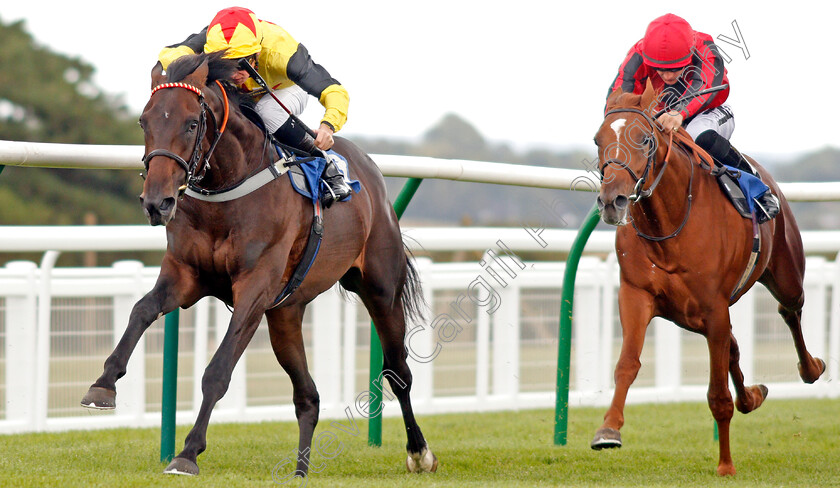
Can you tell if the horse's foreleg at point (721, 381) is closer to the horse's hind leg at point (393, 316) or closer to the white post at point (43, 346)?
the horse's hind leg at point (393, 316)

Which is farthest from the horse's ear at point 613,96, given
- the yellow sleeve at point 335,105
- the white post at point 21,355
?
the white post at point 21,355

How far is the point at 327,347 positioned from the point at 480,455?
219cm

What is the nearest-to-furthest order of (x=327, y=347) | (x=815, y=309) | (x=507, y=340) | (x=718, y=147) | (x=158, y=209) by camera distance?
(x=158, y=209) < (x=718, y=147) < (x=327, y=347) < (x=507, y=340) < (x=815, y=309)

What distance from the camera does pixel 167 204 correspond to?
3.72 metres

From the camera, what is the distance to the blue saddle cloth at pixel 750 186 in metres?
5.17

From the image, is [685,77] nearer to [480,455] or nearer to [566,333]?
[566,333]

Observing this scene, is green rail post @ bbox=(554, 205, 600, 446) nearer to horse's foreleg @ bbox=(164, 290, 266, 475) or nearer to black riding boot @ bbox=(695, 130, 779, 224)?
black riding boot @ bbox=(695, 130, 779, 224)

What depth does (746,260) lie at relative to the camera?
16.7 feet

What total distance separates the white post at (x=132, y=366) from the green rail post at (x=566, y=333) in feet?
8.42

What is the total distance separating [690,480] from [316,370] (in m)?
3.23

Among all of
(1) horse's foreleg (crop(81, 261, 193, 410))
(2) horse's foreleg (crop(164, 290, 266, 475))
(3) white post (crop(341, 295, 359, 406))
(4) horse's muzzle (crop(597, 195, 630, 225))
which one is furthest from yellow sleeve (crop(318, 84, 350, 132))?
(3) white post (crop(341, 295, 359, 406))

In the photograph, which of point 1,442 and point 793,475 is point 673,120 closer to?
point 793,475

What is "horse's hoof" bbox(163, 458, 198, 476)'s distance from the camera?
3949 mm

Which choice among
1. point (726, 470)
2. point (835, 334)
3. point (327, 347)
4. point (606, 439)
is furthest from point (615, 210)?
point (835, 334)
